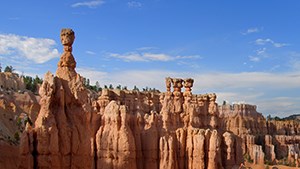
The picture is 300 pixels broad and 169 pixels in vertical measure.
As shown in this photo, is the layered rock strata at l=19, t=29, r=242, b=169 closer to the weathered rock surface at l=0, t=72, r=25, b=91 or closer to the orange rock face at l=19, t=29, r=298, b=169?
the orange rock face at l=19, t=29, r=298, b=169

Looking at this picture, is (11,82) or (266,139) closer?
(11,82)

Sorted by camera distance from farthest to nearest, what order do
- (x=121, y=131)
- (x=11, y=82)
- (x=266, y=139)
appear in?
(x=266, y=139) < (x=11, y=82) < (x=121, y=131)

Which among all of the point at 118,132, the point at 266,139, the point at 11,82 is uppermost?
the point at 11,82

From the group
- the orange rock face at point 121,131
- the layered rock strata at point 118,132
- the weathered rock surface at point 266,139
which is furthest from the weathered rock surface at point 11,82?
the weathered rock surface at point 266,139

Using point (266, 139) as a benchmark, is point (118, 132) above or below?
above

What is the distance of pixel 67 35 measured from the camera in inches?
716

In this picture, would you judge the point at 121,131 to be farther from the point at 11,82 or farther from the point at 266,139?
the point at 266,139

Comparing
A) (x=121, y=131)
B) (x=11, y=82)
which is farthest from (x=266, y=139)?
(x=121, y=131)

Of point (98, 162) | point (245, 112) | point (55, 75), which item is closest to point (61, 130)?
point (55, 75)

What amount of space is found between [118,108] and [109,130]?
1.32 m

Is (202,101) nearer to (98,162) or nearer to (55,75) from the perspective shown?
(98,162)

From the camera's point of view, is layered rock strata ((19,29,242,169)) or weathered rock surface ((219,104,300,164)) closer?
layered rock strata ((19,29,242,169))

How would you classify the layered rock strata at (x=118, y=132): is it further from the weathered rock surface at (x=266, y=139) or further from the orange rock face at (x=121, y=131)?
the weathered rock surface at (x=266, y=139)

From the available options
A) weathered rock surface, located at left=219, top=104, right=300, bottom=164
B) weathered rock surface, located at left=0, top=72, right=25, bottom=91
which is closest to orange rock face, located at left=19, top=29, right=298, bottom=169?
weathered rock surface, located at left=0, top=72, right=25, bottom=91
